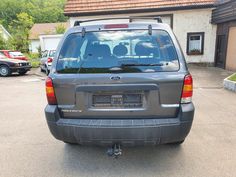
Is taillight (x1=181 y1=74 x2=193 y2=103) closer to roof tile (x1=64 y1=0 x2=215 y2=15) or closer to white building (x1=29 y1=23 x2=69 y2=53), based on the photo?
roof tile (x1=64 y1=0 x2=215 y2=15)

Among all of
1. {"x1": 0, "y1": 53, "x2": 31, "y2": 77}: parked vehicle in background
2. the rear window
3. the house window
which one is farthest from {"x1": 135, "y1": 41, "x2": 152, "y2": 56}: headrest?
the house window

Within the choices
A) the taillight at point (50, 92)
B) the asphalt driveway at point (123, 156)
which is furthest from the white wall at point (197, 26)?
the taillight at point (50, 92)

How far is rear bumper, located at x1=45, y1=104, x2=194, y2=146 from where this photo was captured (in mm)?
2660

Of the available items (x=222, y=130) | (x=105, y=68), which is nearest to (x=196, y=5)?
(x=222, y=130)

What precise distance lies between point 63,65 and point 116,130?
3.56 feet

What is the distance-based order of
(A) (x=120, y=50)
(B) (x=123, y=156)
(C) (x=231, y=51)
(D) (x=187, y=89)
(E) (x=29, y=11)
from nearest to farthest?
(D) (x=187, y=89)
(A) (x=120, y=50)
(B) (x=123, y=156)
(C) (x=231, y=51)
(E) (x=29, y=11)

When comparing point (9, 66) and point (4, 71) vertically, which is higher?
point (9, 66)

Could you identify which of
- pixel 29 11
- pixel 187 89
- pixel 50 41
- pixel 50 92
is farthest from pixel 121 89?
pixel 29 11

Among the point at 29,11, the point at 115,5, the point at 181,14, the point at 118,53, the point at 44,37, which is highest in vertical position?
the point at 29,11

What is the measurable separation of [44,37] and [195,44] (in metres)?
19.5

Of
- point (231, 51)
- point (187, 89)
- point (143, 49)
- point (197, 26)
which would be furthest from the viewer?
point (197, 26)

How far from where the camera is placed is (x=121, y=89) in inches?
106

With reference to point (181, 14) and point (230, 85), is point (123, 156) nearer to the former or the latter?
point (230, 85)

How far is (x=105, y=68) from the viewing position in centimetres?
276
